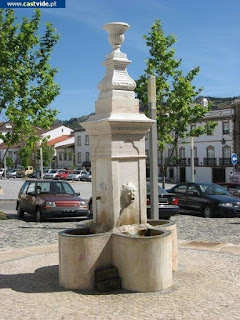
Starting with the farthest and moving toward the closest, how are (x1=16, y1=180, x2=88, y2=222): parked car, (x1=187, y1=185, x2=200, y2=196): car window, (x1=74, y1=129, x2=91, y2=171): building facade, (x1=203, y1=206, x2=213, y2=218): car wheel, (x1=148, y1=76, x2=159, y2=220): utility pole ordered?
(x1=74, y1=129, x2=91, y2=171): building facade, (x1=187, y1=185, x2=200, y2=196): car window, (x1=203, y1=206, x2=213, y2=218): car wheel, (x1=16, y1=180, x2=88, y2=222): parked car, (x1=148, y1=76, x2=159, y2=220): utility pole

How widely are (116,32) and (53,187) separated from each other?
34.2 feet

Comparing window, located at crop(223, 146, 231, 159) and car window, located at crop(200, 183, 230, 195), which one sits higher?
window, located at crop(223, 146, 231, 159)

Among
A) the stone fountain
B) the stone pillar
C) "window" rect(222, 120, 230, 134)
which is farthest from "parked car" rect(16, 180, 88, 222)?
"window" rect(222, 120, 230, 134)

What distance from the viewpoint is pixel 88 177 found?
190 ft

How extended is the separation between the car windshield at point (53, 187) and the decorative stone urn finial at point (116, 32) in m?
9.98

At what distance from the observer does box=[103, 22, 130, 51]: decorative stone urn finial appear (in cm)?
706

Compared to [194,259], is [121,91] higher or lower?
higher

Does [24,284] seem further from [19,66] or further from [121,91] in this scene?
[19,66]

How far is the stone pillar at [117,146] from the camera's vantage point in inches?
266

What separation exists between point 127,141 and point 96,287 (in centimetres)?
228

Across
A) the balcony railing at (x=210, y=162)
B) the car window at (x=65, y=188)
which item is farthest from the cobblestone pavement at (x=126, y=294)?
the balcony railing at (x=210, y=162)

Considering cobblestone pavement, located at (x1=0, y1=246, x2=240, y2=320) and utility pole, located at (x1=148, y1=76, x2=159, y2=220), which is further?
utility pole, located at (x1=148, y1=76, x2=159, y2=220)

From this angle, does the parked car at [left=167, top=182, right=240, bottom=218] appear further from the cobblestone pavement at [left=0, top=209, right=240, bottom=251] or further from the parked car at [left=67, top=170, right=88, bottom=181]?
the parked car at [left=67, top=170, right=88, bottom=181]

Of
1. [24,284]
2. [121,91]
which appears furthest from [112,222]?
[121,91]
